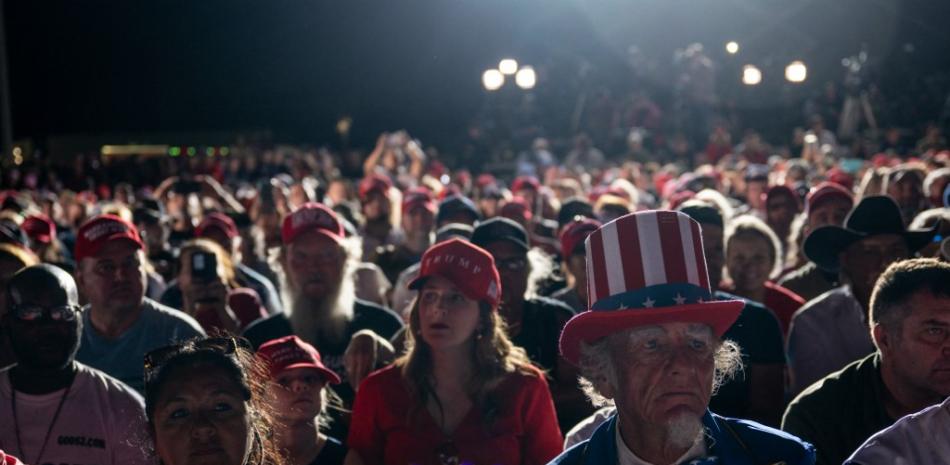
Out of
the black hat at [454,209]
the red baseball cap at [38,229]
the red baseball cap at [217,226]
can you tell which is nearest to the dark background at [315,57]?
the red baseball cap at [38,229]

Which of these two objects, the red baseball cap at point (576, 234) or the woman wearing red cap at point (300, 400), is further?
the red baseball cap at point (576, 234)

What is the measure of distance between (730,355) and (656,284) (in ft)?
1.58

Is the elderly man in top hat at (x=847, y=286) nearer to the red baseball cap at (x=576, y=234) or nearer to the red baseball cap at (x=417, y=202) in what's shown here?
the red baseball cap at (x=576, y=234)

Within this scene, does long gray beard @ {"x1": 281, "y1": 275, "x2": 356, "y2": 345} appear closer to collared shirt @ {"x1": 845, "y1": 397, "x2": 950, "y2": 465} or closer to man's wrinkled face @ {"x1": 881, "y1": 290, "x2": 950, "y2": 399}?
man's wrinkled face @ {"x1": 881, "y1": 290, "x2": 950, "y2": 399}

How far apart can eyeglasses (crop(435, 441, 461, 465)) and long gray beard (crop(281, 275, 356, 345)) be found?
4.83 ft

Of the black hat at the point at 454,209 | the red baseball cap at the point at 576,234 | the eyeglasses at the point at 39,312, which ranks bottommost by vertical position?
the eyeglasses at the point at 39,312

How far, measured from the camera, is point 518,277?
20.4 feet

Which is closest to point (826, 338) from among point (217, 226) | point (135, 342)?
point (135, 342)

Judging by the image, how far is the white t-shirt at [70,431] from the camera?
4520 mm

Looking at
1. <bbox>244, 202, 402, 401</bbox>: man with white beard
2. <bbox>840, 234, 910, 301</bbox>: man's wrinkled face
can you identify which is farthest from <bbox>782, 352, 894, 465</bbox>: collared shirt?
<bbox>244, 202, 402, 401</bbox>: man with white beard

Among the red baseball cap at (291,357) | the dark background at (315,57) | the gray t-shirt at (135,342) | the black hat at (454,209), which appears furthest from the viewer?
the dark background at (315,57)

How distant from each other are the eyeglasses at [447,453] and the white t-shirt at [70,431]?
1.04 m

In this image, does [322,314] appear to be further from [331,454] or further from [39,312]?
[39,312]

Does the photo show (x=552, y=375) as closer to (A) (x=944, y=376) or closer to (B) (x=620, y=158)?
(A) (x=944, y=376)
